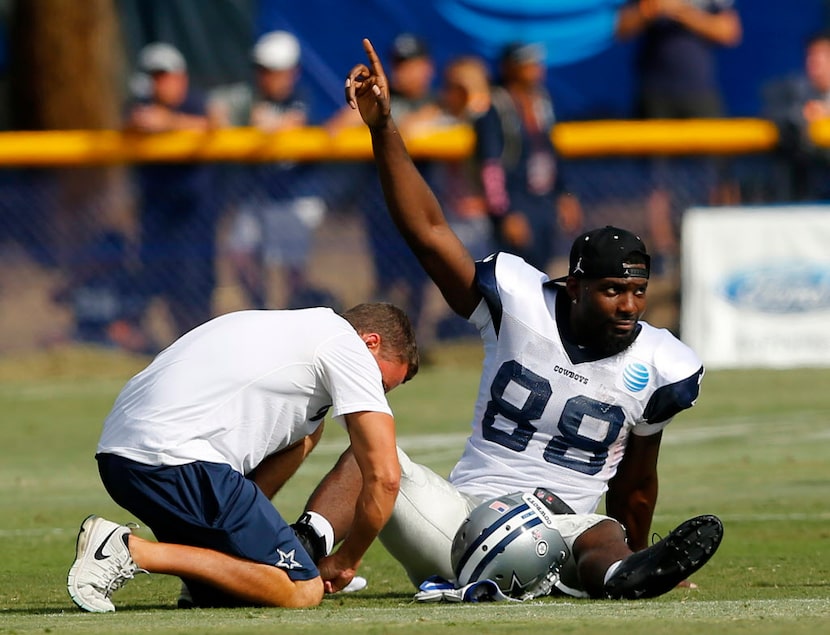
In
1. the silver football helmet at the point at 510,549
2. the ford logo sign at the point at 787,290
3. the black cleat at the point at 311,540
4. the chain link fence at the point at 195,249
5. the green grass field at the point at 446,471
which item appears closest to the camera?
the green grass field at the point at 446,471

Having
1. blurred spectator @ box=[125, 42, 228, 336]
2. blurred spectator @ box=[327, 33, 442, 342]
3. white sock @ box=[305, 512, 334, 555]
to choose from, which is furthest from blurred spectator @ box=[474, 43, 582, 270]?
white sock @ box=[305, 512, 334, 555]

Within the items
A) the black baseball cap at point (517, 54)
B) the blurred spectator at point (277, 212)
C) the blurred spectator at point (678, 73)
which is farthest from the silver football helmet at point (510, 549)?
the blurred spectator at point (678, 73)

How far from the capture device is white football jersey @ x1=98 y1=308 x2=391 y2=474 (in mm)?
6270

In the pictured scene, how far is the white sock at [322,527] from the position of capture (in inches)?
267

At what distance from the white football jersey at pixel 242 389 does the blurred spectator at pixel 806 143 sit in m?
10.5

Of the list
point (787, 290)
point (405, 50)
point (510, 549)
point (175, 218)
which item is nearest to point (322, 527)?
point (510, 549)

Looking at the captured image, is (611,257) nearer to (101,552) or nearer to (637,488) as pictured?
(637,488)

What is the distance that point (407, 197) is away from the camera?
709 centimetres

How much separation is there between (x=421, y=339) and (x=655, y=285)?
83.0 inches

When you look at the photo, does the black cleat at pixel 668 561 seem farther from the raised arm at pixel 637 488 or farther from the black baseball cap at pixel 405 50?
the black baseball cap at pixel 405 50

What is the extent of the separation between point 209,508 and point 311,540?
600 mm

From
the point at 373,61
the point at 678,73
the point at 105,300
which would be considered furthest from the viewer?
the point at 678,73

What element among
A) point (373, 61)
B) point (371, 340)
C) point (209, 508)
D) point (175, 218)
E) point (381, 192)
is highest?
point (373, 61)

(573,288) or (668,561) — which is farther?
(573,288)
